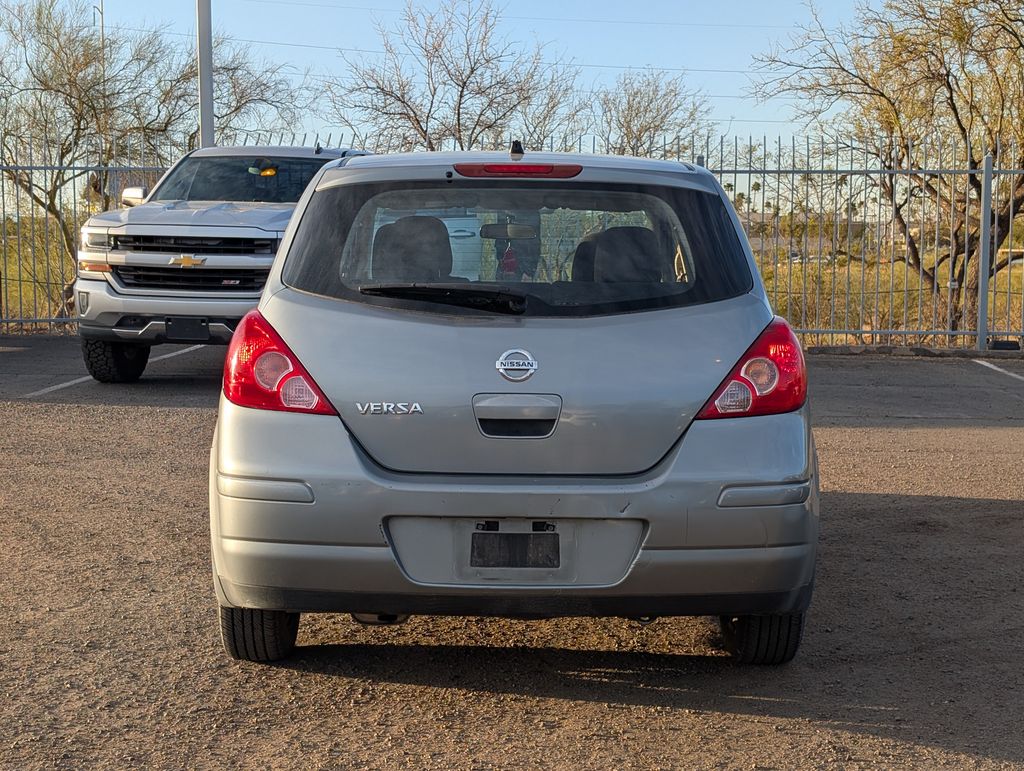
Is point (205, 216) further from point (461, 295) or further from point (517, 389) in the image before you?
point (517, 389)

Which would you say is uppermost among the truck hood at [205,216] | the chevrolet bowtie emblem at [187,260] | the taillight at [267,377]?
the truck hood at [205,216]

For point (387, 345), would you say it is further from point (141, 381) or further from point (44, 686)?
point (141, 381)

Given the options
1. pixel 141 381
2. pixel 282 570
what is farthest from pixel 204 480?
pixel 141 381

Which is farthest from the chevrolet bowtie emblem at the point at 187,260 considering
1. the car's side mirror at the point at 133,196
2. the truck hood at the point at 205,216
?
the car's side mirror at the point at 133,196

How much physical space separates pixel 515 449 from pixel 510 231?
78cm

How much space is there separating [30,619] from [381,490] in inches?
75.2

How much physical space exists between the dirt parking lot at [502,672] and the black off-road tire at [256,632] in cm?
6

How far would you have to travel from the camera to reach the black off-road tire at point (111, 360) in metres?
11.6

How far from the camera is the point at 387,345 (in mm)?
3801

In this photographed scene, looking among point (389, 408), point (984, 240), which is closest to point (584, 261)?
point (389, 408)

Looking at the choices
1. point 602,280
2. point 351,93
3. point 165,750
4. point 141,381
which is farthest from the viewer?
point 351,93

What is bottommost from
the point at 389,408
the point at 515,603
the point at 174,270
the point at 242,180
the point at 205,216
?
the point at 515,603

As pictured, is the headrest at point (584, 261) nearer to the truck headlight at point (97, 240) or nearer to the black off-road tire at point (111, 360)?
the truck headlight at point (97, 240)

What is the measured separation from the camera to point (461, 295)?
390 cm
